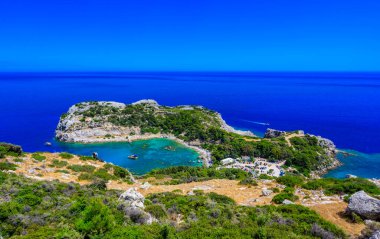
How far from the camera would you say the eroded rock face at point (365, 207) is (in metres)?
15.3

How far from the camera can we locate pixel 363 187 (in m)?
21.1

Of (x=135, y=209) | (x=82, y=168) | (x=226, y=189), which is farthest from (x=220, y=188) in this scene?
(x=82, y=168)

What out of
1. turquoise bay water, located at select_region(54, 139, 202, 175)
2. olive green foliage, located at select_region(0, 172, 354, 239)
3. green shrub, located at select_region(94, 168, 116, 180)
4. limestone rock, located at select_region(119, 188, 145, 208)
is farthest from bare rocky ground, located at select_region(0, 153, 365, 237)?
turquoise bay water, located at select_region(54, 139, 202, 175)

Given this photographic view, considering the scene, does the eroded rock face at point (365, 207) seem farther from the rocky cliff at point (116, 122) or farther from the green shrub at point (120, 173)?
the rocky cliff at point (116, 122)

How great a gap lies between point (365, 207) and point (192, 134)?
59816 millimetres

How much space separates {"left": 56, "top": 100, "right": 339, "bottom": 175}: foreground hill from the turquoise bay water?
9.92 feet

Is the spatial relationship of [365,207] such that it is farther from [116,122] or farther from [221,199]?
[116,122]

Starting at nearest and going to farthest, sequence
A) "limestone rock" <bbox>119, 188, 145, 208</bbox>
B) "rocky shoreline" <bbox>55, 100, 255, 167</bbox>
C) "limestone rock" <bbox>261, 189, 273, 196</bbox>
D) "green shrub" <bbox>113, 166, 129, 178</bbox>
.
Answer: "limestone rock" <bbox>119, 188, 145, 208</bbox>
"limestone rock" <bbox>261, 189, 273, 196</bbox>
"green shrub" <bbox>113, 166, 129, 178</bbox>
"rocky shoreline" <bbox>55, 100, 255, 167</bbox>

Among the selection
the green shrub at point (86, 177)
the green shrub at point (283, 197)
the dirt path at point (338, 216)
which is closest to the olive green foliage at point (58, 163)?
the green shrub at point (86, 177)

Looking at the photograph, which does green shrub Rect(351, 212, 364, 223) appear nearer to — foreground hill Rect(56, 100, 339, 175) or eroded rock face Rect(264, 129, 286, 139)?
foreground hill Rect(56, 100, 339, 175)

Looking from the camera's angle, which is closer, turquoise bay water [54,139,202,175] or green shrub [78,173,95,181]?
green shrub [78,173,95,181]

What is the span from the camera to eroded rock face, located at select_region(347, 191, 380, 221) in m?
15.3

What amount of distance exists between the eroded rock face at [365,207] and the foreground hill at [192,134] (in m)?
42.3

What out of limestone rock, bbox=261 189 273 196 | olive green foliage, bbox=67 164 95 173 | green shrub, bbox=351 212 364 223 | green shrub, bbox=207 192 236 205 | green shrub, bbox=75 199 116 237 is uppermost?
green shrub, bbox=75 199 116 237
